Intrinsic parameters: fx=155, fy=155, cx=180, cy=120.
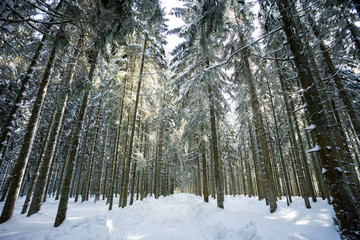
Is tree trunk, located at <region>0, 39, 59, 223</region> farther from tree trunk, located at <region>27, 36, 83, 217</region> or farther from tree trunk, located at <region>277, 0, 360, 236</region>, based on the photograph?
tree trunk, located at <region>277, 0, 360, 236</region>

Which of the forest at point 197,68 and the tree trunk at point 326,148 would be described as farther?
the forest at point 197,68

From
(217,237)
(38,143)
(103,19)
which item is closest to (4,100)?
(38,143)

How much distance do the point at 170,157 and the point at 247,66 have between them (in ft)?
46.7

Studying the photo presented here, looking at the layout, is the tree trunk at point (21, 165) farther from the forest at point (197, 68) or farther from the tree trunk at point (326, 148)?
the tree trunk at point (326, 148)

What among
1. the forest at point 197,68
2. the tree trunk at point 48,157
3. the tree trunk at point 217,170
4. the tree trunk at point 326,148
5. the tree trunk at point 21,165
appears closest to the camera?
the tree trunk at point 326,148

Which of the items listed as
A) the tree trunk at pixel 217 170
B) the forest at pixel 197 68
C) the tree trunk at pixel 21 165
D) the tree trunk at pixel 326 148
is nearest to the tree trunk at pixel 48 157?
the forest at pixel 197 68

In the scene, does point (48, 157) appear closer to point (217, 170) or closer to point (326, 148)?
point (217, 170)

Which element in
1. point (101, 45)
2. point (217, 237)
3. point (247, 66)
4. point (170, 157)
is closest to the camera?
point (217, 237)

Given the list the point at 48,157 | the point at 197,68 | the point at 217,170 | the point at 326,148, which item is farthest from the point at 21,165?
the point at 197,68

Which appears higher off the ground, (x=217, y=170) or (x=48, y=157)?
(x=48, y=157)

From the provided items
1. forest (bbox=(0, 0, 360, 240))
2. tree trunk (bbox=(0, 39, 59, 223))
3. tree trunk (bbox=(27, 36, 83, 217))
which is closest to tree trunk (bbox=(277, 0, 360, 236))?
forest (bbox=(0, 0, 360, 240))

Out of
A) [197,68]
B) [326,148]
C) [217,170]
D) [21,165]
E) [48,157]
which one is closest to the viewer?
[326,148]

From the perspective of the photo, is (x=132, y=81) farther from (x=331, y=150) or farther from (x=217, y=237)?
(x=331, y=150)

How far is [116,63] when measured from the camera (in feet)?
40.7
